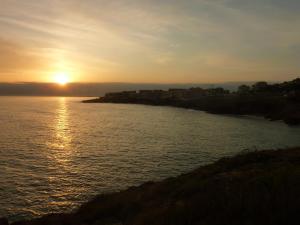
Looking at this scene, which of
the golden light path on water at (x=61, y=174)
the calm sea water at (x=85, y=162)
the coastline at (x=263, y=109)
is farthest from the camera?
the coastline at (x=263, y=109)

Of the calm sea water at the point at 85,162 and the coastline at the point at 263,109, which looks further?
the coastline at the point at 263,109

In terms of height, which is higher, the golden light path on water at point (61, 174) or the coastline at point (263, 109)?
the coastline at point (263, 109)

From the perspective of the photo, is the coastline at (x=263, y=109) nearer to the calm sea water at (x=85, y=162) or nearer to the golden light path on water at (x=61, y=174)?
the calm sea water at (x=85, y=162)

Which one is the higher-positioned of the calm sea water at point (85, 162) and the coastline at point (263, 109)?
the coastline at point (263, 109)

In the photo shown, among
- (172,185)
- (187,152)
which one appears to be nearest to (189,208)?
(172,185)

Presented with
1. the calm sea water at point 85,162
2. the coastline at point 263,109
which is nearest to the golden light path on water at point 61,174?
the calm sea water at point 85,162

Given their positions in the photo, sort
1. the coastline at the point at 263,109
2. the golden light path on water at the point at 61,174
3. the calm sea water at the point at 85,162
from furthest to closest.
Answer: the coastline at the point at 263,109 → the calm sea water at the point at 85,162 → the golden light path on water at the point at 61,174

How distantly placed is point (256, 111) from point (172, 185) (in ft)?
370

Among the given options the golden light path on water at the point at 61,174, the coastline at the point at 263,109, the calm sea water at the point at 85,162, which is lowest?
the golden light path on water at the point at 61,174

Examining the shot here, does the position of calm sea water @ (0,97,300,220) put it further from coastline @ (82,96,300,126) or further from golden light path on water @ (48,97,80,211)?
coastline @ (82,96,300,126)

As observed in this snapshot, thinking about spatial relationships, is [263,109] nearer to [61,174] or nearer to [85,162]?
[85,162]

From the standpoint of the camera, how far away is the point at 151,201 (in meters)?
18.4

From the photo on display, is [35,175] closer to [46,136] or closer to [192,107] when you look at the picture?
[46,136]

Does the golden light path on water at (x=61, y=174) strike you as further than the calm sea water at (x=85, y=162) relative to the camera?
No
